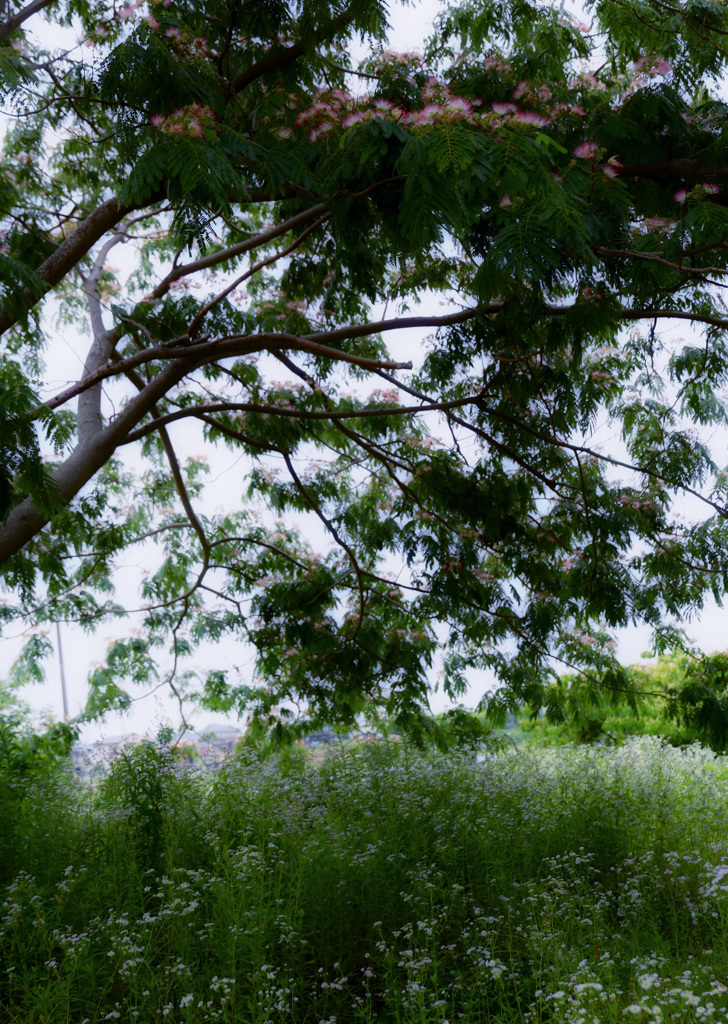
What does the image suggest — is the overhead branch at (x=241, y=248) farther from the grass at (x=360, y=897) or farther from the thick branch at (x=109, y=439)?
the grass at (x=360, y=897)

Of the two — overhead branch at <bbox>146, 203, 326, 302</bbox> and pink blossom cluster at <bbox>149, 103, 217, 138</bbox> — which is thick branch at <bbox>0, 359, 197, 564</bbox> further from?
pink blossom cluster at <bbox>149, 103, 217, 138</bbox>

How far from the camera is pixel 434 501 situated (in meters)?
4.21

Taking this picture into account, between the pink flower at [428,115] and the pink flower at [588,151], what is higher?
the pink flower at [588,151]

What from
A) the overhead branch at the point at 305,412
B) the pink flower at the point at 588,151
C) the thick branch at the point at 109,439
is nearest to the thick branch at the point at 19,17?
the thick branch at the point at 109,439

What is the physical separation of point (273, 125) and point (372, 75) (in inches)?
41.1

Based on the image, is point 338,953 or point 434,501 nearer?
point 338,953

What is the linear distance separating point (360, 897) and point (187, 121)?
2.84 meters

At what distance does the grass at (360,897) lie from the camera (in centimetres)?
244

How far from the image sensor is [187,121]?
2.28m

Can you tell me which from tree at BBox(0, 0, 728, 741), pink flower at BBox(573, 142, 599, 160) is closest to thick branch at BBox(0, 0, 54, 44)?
tree at BBox(0, 0, 728, 741)

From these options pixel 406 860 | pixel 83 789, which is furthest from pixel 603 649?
pixel 83 789

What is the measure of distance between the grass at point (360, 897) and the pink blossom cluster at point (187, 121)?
2487mm

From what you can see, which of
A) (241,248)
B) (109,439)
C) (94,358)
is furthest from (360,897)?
(94,358)

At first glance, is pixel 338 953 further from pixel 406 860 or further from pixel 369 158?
pixel 369 158
